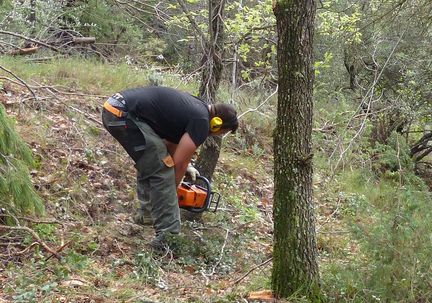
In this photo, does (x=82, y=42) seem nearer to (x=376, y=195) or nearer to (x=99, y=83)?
(x=99, y=83)

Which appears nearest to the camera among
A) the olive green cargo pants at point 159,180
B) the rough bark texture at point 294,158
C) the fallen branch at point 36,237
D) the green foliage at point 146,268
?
the rough bark texture at point 294,158

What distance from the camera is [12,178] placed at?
4930mm

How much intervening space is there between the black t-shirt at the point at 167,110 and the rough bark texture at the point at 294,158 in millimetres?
1199

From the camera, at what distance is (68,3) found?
40.7 feet

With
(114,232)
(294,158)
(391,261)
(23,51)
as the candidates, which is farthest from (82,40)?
(391,261)

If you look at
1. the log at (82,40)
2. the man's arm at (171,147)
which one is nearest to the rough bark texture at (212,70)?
the man's arm at (171,147)

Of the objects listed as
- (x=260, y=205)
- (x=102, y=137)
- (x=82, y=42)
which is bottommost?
(x=260, y=205)

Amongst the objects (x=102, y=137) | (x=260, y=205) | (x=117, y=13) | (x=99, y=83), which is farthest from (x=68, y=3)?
(x=260, y=205)

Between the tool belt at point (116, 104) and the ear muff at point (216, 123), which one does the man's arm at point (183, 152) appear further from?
the tool belt at point (116, 104)

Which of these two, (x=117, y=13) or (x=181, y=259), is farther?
(x=117, y=13)

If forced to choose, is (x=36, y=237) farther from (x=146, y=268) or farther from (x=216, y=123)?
(x=216, y=123)

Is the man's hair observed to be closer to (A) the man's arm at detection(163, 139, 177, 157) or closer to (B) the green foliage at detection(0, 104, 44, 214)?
(A) the man's arm at detection(163, 139, 177, 157)

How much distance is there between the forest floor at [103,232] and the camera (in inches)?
179

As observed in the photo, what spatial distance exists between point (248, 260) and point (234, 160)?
3037mm
